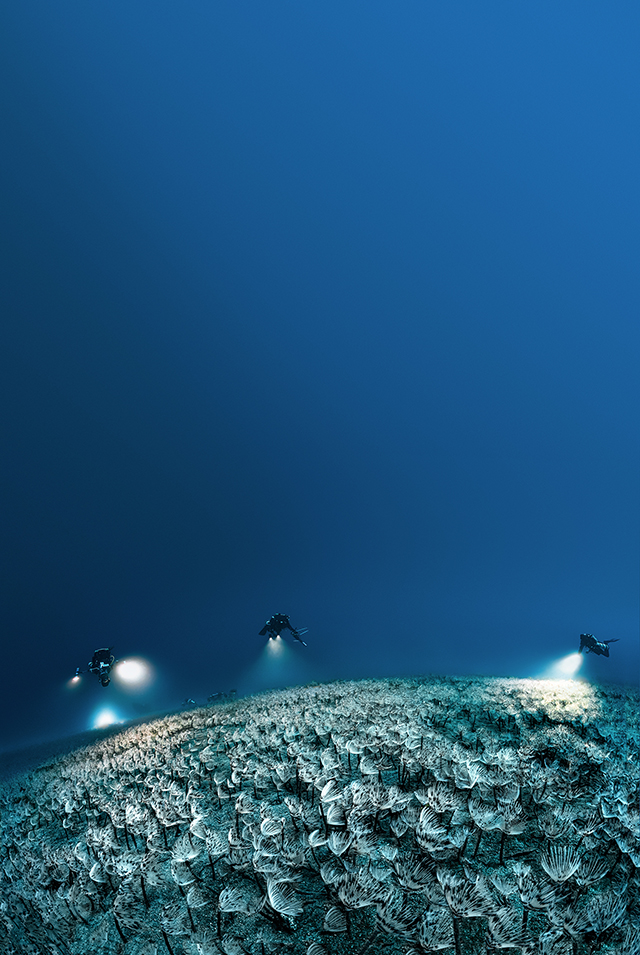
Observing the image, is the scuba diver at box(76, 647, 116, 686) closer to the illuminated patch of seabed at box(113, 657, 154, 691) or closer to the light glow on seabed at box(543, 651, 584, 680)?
the illuminated patch of seabed at box(113, 657, 154, 691)

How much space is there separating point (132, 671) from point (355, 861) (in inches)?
2178

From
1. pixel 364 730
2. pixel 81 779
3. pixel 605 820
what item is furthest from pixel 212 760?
pixel 605 820

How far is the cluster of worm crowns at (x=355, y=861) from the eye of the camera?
2.58 meters

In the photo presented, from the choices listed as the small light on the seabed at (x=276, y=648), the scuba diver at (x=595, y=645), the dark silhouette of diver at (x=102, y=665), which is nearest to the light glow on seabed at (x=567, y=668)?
the scuba diver at (x=595, y=645)

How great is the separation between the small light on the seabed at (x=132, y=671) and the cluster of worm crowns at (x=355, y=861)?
4819cm

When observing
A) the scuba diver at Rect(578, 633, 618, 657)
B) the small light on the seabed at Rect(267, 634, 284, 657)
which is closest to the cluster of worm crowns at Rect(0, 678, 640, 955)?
the scuba diver at Rect(578, 633, 618, 657)

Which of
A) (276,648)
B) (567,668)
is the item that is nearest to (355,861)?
(276,648)

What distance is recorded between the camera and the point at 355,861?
340 centimetres

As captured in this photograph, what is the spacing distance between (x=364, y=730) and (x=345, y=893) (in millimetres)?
5222

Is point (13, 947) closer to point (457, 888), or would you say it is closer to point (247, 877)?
point (247, 877)

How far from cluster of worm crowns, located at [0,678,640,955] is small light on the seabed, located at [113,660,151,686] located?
48192 millimetres

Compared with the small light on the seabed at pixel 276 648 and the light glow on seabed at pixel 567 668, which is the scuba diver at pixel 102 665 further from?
the light glow on seabed at pixel 567 668

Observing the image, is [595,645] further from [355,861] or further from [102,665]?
[102,665]

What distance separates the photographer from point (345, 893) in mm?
2621
